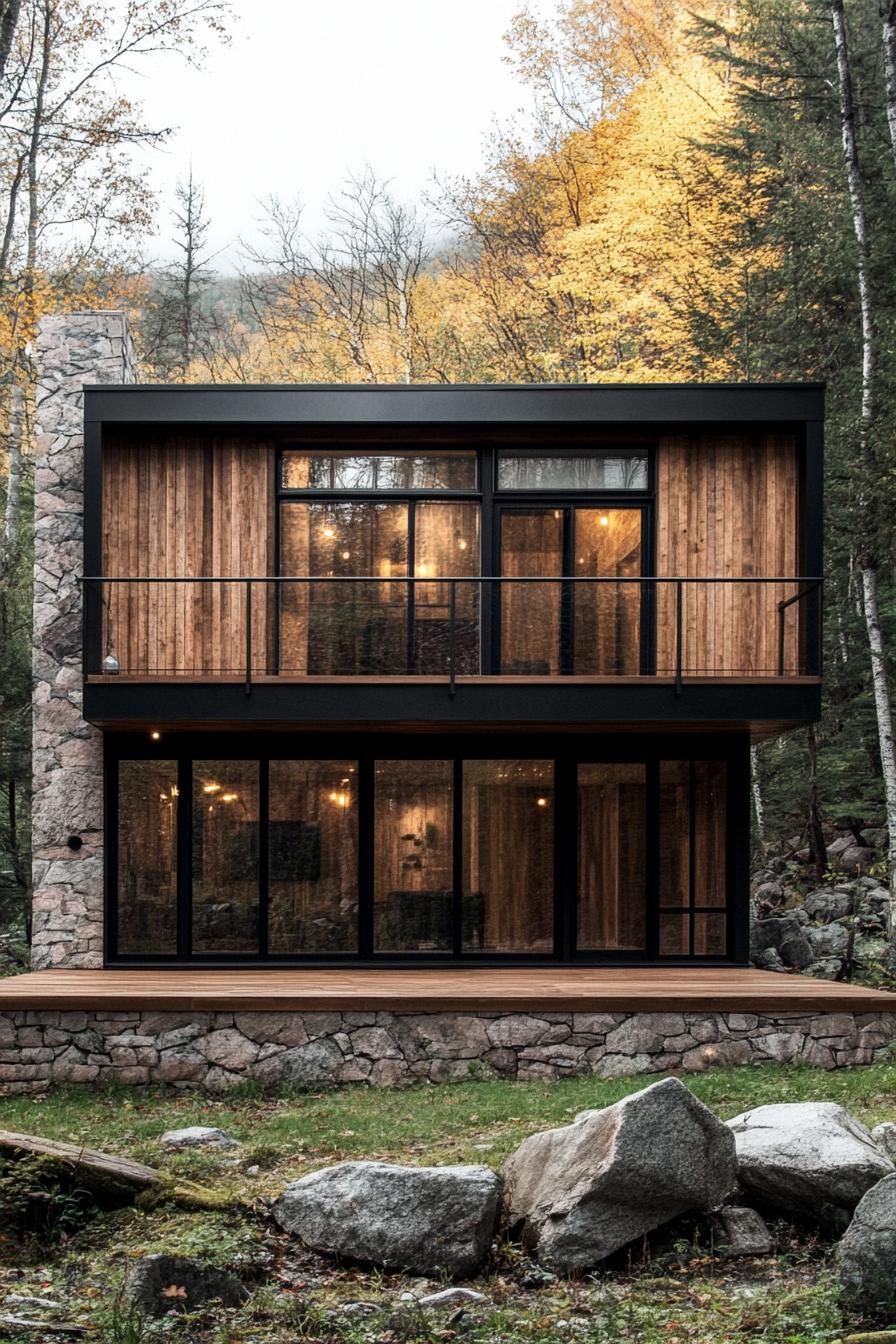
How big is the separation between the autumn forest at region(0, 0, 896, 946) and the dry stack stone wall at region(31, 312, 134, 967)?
15.2 feet

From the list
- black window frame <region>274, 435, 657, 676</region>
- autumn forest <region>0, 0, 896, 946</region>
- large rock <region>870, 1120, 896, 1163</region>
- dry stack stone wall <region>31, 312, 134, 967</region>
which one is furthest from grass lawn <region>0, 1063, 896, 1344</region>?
autumn forest <region>0, 0, 896, 946</region>

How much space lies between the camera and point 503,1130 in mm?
8125

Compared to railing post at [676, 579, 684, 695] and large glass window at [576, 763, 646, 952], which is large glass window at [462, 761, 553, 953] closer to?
large glass window at [576, 763, 646, 952]

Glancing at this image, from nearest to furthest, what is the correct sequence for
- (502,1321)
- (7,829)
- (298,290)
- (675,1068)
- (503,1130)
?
(502,1321) < (503,1130) < (675,1068) < (7,829) < (298,290)

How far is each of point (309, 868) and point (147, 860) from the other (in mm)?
1647

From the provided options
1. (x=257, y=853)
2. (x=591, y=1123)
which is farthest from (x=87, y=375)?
(x=591, y=1123)

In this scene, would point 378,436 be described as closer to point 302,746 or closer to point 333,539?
point 333,539

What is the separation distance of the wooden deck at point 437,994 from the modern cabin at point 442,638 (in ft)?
3.30

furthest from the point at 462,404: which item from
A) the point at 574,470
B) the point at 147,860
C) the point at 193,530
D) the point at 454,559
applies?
the point at 147,860

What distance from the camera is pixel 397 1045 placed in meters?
9.97

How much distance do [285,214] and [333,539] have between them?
19624 millimetres

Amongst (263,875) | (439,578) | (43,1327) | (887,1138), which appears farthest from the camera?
(263,875)

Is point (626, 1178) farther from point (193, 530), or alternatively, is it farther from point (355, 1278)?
point (193, 530)

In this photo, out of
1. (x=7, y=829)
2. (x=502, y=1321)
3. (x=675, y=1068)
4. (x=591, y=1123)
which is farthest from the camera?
(x=7, y=829)
